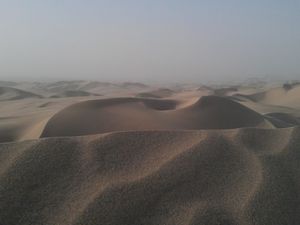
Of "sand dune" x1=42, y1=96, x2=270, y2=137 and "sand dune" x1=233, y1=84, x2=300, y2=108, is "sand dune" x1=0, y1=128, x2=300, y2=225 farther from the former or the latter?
"sand dune" x1=233, y1=84, x2=300, y2=108

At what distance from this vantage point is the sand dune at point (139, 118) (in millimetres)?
2432

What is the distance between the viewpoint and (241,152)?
164 centimetres

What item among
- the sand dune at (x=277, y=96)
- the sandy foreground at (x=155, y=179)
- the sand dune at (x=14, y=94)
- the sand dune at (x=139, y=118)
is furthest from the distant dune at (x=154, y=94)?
the sandy foreground at (x=155, y=179)

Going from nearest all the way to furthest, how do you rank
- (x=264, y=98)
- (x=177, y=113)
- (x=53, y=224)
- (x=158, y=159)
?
(x=53, y=224) → (x=158, y=159) → (x=177, y=113) → (x=264, y=98)

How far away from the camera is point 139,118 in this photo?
105 inches

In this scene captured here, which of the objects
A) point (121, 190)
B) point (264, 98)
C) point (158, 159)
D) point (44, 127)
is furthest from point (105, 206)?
point (264, 98)

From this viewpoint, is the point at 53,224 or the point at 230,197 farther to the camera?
the point at 230,197

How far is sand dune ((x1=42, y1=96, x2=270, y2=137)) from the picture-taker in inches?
95.7

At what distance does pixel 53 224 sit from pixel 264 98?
8694 millimetres

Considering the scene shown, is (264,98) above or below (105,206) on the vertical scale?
below

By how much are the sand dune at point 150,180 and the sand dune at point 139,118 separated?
679 millimetres

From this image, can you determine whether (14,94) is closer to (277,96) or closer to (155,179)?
(277,96)

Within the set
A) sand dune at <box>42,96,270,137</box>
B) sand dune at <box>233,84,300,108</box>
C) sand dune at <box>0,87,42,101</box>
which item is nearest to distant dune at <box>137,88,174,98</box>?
sand dune at <box>233,84,300,108</box>

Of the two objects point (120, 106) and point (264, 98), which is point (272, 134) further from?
point (264, 98)
